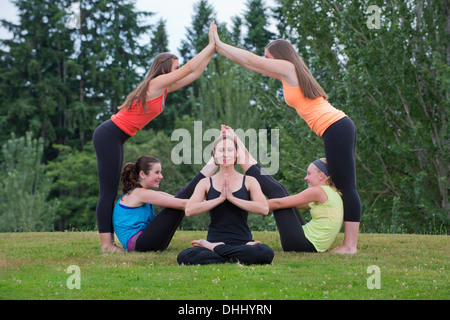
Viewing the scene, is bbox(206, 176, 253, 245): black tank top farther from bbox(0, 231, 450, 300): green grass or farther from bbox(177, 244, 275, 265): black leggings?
bbox(0, 231, 450, 300): green grass

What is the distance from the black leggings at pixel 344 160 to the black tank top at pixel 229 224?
1.14 m

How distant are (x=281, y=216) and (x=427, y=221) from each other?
834 cm

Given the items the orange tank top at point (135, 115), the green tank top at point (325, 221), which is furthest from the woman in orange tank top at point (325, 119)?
the orange tank top at point (135, 115)

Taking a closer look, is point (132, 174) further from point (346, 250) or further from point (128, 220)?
point (346, 250)

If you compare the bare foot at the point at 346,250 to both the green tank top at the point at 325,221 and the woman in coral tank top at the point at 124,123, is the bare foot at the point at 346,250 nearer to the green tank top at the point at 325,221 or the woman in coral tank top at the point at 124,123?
the green tank top at the point at 325,221

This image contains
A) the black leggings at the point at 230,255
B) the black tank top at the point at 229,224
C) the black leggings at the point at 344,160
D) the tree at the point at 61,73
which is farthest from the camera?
the tree at the point at 61,73

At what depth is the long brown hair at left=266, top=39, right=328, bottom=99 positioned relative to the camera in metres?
5.95

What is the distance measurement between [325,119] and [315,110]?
0.55 feet

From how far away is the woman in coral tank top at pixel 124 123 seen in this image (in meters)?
6.05

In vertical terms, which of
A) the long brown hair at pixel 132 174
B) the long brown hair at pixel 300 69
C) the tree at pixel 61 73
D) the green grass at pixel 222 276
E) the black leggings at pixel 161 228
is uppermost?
the tree at pixel 61 73

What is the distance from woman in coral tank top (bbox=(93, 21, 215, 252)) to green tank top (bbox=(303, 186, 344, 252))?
2.24 meters

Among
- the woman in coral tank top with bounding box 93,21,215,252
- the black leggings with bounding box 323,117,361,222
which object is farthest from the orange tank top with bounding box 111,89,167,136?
the black leggings with bounding box 323,117,361,222

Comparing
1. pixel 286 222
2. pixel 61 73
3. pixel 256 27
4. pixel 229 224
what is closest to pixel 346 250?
pixel 286 222
